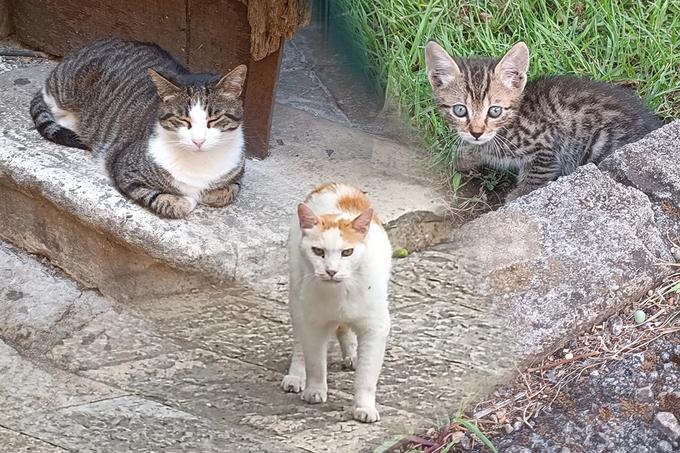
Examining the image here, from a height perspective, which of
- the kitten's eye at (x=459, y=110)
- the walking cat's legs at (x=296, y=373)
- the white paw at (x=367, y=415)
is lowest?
the walking cat's legs at (x=296, y=373)

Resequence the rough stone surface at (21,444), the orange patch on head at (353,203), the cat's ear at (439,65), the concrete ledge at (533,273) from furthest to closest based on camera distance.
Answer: the cat's ear at (439,65) → the concrete ledge at (533,273) → the orange patch on head at (353,203) → the rough stone surface at (21,444)

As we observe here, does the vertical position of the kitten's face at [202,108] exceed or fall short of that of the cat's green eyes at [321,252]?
it falls short

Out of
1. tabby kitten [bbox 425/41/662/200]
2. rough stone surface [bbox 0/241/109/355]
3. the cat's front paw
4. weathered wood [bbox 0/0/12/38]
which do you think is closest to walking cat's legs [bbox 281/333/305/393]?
rough stone surface [bbox 0/241/109/355]

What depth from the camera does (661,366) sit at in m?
1.80

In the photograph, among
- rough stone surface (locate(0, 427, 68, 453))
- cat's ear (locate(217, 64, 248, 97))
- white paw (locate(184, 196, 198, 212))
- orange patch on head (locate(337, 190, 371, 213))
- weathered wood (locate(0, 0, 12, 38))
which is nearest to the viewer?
rough stone surface (locate(0, 427, 68, 453))

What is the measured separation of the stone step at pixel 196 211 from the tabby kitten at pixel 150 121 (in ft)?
0.14

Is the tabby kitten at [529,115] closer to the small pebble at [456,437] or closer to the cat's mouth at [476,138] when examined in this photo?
the cat's mouth at [476,138]

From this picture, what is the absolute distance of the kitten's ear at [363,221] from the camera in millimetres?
1464

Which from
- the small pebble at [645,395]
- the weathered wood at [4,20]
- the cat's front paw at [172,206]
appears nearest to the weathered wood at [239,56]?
the cat's front paw at [172,206]

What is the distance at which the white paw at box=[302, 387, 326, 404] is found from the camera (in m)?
1.66

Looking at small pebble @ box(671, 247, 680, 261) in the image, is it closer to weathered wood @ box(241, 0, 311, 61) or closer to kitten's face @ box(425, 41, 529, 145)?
kitten's face @ box(425, 41, 529, 145)

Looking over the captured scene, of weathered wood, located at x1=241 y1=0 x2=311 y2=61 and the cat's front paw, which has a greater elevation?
weathered wood, located at x1=241 y1=0 x2=311 y2=61

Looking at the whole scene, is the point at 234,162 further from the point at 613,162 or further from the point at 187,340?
the point at 613,162

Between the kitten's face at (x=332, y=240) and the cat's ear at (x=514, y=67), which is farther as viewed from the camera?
the cat's ear at (x=514, y=67)
